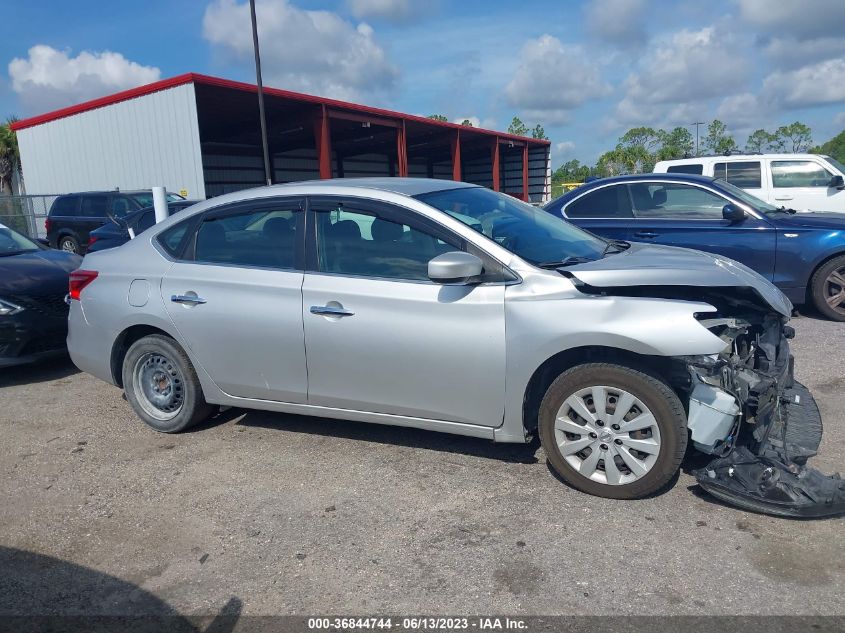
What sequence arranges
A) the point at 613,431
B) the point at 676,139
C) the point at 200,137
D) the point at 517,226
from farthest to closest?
1. the point at 676,139
2. the point at 200,137
3. the point at 517,226
4. the point at 613,431

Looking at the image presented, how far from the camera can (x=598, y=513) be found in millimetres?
3469

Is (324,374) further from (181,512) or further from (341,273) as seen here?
(181,512)

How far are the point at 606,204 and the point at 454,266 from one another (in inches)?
194

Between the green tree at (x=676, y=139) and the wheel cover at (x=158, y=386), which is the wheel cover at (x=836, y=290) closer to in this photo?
the wheel cover at (x=158, y=386)

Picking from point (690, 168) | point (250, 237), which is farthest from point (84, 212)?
point (250, 237)

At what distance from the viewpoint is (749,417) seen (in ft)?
12.1

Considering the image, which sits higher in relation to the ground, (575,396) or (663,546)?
(575,396)

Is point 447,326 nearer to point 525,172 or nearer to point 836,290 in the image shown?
point 836,290

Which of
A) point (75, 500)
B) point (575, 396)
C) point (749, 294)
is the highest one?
point (749, 294)

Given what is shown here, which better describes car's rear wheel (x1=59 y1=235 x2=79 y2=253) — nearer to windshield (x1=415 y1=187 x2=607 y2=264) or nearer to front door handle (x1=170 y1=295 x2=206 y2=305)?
front door handle (x1=170 y1=295 x2=206 y2=305)

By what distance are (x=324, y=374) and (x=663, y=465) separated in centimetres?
198

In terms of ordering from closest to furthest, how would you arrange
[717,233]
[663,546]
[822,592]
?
1. [822,592]
2. [663,546]
3. [717,233]

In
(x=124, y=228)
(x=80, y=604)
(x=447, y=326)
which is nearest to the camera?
(x=80, y=604)

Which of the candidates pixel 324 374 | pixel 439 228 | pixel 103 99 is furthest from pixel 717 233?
pixel 103 99
